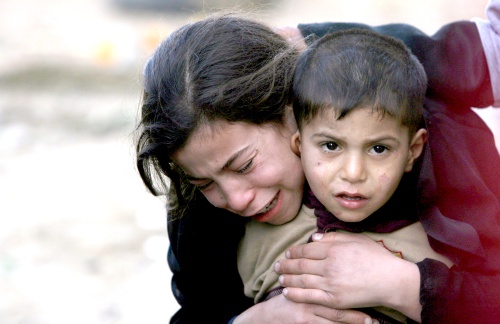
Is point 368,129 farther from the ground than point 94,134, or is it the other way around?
point 94,134

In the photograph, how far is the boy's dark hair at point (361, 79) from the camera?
7.19 feet

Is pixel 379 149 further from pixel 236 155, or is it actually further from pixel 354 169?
pixel 236 155

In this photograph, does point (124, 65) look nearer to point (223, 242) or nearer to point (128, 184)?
point (128, 184)

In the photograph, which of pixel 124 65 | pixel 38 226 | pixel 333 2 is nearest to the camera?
pixel 38 226

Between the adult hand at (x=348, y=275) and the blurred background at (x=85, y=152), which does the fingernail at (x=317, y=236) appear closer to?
the adult hand at (x=348, y=275)

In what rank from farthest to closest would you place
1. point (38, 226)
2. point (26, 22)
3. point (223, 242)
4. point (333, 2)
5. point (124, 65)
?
point (333, 2) < point (26, 22) < point (124, 65) < point (38, 226) < point (223, 242)

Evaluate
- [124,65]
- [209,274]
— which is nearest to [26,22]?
[124,65]

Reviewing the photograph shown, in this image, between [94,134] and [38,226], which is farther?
[94,134]

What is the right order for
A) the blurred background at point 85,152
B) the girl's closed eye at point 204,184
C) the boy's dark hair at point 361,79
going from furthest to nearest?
the blurred background at point 85,152
the girl's closed eye at point 204,184
the boy's dark hair at point 361,79

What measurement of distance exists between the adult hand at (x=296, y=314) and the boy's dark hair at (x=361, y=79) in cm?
56

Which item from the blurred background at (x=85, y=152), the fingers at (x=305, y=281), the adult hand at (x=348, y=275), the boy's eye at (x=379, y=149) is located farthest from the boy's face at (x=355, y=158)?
the blurred background at (x=85, y=152)

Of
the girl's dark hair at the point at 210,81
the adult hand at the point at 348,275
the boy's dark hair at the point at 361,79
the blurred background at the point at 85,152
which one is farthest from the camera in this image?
the blurred background at the point at 85,152

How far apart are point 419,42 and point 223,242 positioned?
0.94 meters

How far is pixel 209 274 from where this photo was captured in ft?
9.29
